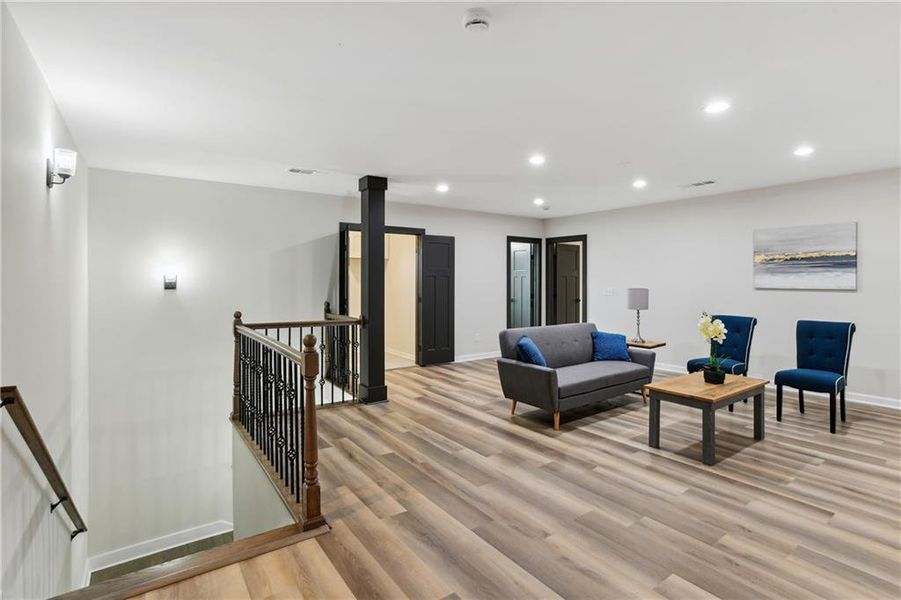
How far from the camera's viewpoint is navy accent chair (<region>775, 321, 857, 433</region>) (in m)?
4.36

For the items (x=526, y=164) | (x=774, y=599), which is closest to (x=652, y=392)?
(x=774, y=599)

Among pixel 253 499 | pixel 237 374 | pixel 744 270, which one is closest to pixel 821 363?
pixel 744 270

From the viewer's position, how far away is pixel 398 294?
895 cm

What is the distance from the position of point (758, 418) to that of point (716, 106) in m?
2.61

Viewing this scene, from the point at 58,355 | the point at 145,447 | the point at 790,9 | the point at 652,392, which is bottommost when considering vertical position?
the point at 145,447

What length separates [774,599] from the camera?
2.08 m

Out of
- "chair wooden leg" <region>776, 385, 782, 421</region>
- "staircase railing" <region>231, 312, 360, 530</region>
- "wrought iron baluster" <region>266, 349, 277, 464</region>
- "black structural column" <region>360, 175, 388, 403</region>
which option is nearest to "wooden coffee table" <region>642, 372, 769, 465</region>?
"chair wooden leg" <region>776, 385, 782, 421</region>

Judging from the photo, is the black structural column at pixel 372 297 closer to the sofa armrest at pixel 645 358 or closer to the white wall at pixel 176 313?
the white wall at pixel 176 313

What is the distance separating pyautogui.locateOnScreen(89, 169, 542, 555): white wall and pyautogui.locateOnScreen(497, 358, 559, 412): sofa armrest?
2993 mm

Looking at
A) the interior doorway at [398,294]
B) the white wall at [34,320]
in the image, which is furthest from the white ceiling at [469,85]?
the interior doorway at [398,294]

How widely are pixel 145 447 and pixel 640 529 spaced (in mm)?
5188

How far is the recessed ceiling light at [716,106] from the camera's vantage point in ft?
10.6

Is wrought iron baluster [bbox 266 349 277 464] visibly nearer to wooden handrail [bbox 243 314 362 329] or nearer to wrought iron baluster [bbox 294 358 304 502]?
wrought iron baluster [bbox 294 358 304 502]

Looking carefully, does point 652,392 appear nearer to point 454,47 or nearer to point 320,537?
point 320,537
